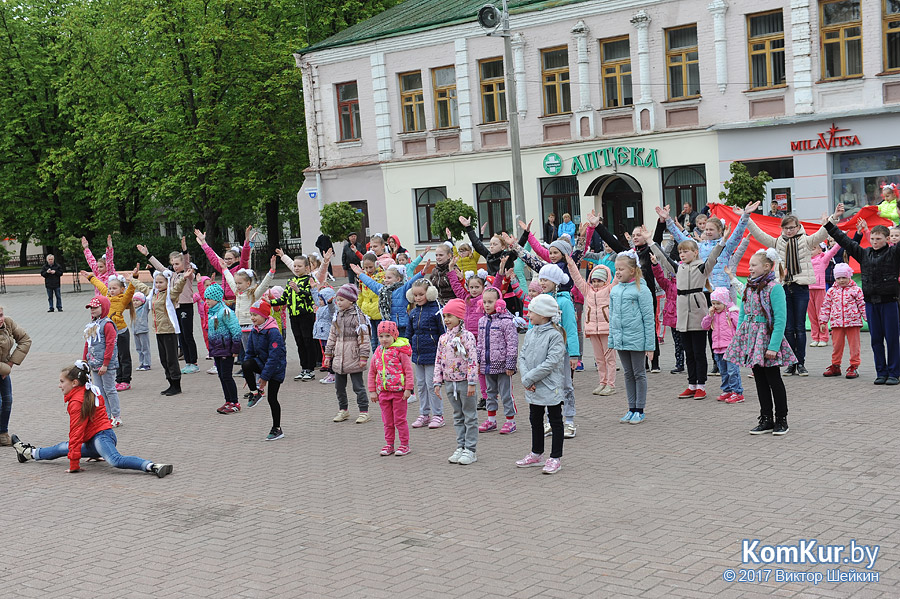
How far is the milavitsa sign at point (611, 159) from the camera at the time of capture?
30.1 metres

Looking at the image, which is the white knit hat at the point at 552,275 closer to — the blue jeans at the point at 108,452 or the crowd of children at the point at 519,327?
the crowd of children at the point at 519,327

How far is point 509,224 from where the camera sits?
3372 centimetres

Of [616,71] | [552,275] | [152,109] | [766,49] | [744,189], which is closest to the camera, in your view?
[552,275]

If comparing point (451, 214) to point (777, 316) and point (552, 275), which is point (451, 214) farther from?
point (777, 316)

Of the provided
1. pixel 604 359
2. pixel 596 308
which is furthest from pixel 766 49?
pixel 596 308

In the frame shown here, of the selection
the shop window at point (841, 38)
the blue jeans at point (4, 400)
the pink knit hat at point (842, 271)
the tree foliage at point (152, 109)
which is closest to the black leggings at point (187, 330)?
the blue jeans at point (4, 400)

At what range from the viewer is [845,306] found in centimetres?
1234

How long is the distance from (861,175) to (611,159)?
738 cm

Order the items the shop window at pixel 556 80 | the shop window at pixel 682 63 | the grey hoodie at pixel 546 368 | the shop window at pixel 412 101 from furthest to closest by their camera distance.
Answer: the shop window at pixel 412 101
the shop window at pixel 556 80
the shop window at pixel 682 63
the grey hoodie at pixel 546 368

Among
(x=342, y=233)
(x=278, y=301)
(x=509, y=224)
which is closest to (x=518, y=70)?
(x=509, y=224)

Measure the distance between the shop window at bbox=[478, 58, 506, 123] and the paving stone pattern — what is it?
2247 cm

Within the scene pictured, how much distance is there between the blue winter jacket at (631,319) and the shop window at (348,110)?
27.0 m

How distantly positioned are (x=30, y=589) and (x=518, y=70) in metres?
27.7

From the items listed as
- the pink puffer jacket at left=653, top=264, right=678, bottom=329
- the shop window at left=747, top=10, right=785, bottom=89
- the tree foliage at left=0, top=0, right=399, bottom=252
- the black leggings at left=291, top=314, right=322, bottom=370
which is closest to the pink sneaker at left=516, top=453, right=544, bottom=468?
the pink puffer jacket at left=653, top=264, right=678, bottom=329
